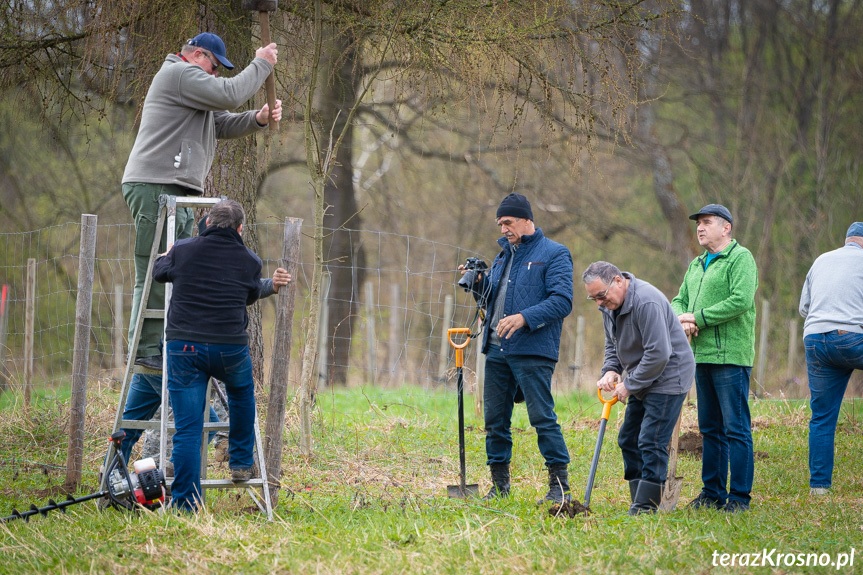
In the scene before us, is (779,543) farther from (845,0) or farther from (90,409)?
(845,0)

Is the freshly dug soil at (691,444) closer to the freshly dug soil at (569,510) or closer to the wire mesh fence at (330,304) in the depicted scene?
the freshly dug soil at (569,510)

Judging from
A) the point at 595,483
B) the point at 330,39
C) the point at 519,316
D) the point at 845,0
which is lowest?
the point at 595,483

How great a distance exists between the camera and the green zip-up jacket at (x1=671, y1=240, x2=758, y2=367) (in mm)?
4918

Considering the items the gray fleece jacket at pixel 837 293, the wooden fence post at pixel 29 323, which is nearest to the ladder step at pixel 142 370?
the wooden fence post at pixel 29 323

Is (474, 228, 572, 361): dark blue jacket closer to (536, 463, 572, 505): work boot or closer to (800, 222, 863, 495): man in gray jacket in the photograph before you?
(536, 463, 572, 505): work boot

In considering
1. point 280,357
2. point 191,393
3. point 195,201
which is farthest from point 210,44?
point 191,393

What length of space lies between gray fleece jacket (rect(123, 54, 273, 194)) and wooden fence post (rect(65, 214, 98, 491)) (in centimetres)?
88

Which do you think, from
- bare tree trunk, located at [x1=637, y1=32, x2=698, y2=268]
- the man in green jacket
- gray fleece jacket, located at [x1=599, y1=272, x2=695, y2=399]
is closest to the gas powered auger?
gray fleece jacket, located at [x1=599, y1=272, x2=695, y2=399]

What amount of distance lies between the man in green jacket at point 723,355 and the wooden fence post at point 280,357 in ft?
7.69

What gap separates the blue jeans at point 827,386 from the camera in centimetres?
548

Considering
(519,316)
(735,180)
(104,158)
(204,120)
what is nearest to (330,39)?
(204,120)

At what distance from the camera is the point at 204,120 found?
4750mm

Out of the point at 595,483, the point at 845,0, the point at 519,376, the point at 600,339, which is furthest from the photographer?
the point at 600,339

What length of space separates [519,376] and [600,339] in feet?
44.0
